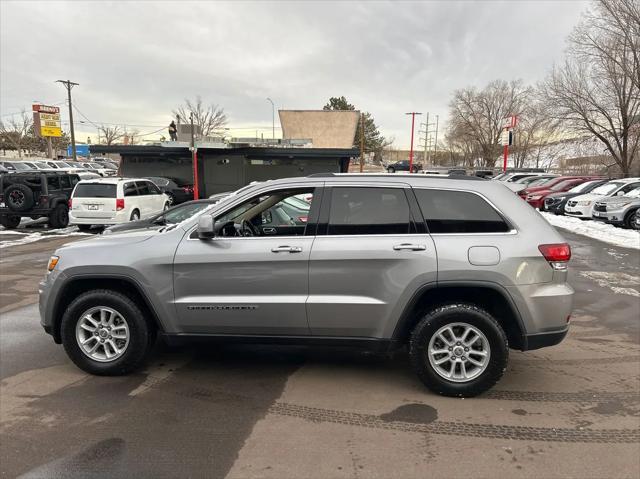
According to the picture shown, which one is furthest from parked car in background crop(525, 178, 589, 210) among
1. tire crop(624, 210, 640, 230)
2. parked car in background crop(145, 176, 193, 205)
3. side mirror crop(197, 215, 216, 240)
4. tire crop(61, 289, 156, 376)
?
tire crop(61, 289, 156, 376)

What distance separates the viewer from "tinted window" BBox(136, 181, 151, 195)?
15259mm

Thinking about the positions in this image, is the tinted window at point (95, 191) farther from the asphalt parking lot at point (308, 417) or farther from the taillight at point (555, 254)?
the taillight at point (555, 254)

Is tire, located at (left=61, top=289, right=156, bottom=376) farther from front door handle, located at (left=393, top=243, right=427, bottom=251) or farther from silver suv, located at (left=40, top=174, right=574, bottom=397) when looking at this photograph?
front door handle, located at (left=393, top=243, right=427, bottom=251)

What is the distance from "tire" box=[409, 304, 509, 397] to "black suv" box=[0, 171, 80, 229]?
15.0m

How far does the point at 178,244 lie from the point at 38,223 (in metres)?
15.9

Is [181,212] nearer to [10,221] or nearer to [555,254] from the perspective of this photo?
Answer: [555,254]

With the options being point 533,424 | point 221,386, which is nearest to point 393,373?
point 533,424

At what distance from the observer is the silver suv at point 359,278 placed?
12.2 ft

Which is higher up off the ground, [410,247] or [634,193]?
[634,193]

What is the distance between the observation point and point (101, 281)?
→ 13.7ft

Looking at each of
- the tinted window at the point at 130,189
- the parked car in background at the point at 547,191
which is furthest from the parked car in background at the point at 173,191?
the parked car in background at the point at 547,191

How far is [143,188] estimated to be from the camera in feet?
51.0

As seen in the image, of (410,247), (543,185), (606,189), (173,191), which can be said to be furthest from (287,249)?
(543,185)

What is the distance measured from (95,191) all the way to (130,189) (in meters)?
1.00
